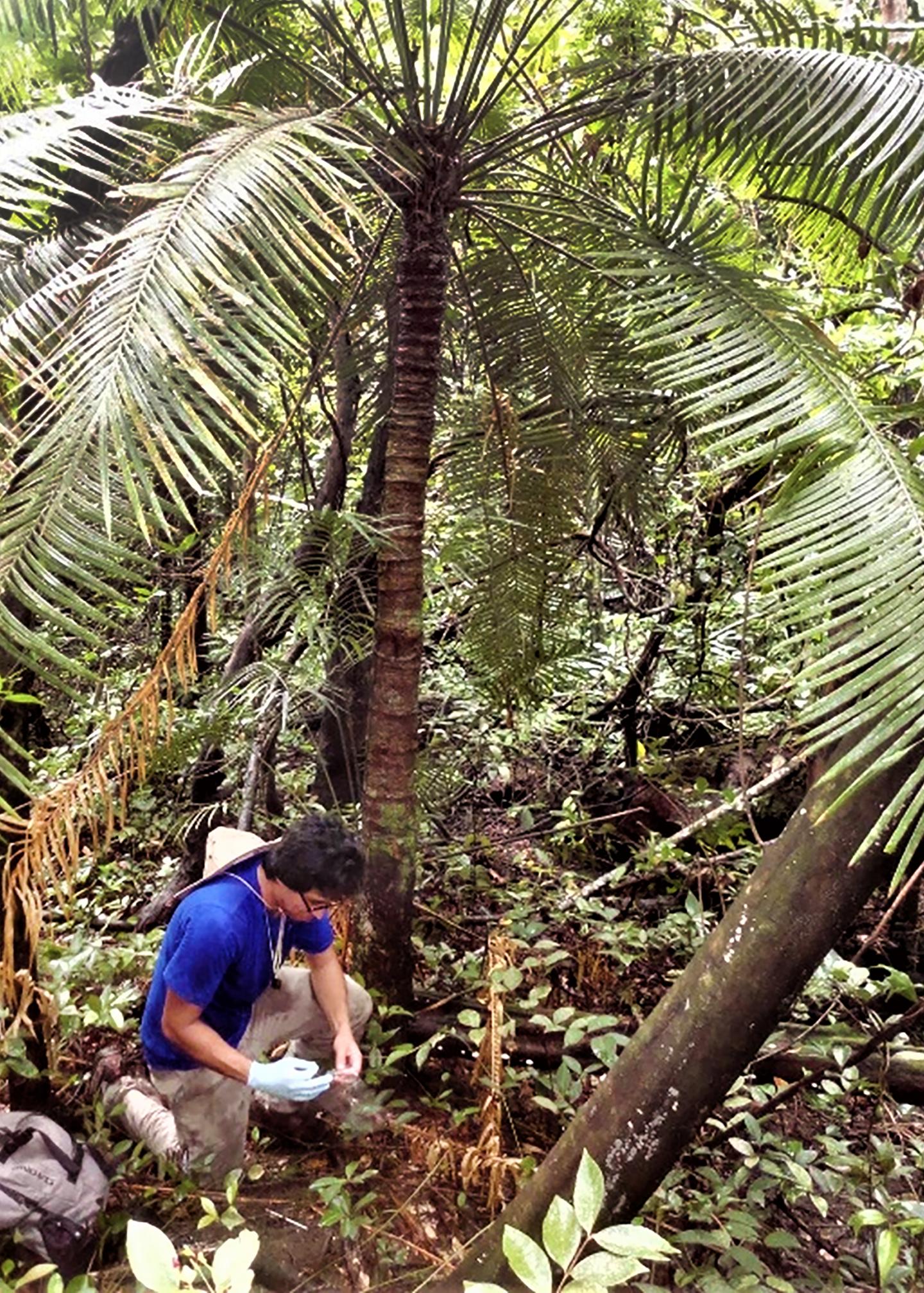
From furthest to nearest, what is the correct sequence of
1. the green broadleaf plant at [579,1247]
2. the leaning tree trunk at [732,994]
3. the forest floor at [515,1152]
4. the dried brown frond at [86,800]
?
the forest floor at [515,1152]
the leaning tree trunk at [732,994]
the dried brown frond at [86,800]
the green broadleaf plant at [579,1247]

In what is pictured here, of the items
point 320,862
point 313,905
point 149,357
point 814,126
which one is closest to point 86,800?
point 320,862

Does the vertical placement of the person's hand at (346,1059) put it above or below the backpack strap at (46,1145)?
above

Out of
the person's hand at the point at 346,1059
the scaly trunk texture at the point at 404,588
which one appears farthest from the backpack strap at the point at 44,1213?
the scaly trunk texture at the point at 404,588

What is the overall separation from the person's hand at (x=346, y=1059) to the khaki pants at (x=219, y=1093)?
0.15m

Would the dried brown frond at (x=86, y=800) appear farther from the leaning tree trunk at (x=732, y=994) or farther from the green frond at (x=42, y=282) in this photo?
the leaning tree trunk at (x=732, y=994)

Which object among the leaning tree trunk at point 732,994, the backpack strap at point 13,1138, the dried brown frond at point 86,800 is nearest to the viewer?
the dried brown frond at point 86,800

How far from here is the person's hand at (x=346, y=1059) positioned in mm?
2621

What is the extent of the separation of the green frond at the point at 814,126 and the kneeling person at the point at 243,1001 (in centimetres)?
224

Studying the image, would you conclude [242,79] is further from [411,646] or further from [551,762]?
[551,762]

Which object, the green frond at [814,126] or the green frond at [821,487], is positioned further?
the green frond at [814,126]

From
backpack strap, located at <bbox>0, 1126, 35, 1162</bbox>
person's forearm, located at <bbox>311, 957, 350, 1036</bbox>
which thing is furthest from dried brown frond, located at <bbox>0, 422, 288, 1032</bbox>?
person's forearm, located at <bbox>311, 957, 350, 1036</bbox>

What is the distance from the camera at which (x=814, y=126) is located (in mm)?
2451

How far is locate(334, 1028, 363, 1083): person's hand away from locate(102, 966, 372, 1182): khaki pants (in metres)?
0.15

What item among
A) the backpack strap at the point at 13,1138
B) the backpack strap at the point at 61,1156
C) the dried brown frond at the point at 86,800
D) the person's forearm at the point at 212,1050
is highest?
the dried brown frond at the point at 86,800
